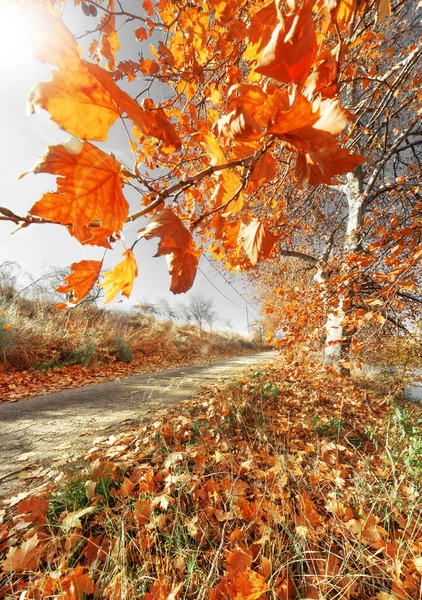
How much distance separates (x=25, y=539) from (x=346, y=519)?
1.84 metres

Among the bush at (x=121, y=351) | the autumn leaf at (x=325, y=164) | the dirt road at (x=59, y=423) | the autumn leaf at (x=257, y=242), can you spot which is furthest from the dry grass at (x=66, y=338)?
the autumn leaf at (x=325, y=164)

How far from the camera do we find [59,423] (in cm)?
253

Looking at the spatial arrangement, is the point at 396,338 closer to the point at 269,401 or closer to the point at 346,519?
the point at 269,401

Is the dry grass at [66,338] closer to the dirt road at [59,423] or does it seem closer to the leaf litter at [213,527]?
the dirt road at [59,423]

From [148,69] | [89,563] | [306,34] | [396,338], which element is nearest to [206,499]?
[89,563]

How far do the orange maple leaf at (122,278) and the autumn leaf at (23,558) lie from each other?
1363 millimetres

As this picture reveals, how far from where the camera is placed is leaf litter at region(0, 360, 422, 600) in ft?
3.50

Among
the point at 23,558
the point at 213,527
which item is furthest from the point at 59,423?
the point at 213,527

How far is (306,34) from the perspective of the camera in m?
0.52

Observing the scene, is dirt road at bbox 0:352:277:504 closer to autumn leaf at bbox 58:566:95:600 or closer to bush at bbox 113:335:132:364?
autumn leaf at bbox 58:566:95:600

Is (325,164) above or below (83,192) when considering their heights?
above

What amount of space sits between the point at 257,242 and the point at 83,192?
566 millimetres

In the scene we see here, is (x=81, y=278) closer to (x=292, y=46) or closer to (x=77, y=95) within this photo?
(x=77, y=95)

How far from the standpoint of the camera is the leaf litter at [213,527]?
1065mm
